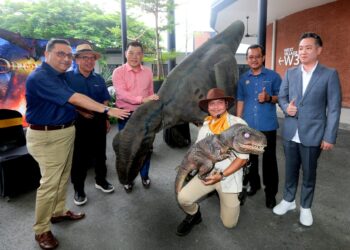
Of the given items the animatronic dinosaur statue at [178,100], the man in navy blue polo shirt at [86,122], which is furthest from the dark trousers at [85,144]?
the animatronic dinosaur statue at [178,100]

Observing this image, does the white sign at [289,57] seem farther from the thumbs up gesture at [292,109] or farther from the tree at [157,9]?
the thumbs up gesture at [292,109]

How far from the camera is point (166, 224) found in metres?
2.72

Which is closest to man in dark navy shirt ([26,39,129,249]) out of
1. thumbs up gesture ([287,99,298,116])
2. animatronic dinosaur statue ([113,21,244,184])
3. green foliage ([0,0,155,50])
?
animatronic dinosaur statue ([113,21,244,184])

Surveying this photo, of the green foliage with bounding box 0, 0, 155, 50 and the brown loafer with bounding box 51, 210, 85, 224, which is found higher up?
the green foliage with bounding box 0, 0, 155, 50

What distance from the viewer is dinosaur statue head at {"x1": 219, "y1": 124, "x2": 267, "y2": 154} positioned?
6.19 ft

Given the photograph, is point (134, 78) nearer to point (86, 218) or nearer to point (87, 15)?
→ point (86, 218)

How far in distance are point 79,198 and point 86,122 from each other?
0.86m

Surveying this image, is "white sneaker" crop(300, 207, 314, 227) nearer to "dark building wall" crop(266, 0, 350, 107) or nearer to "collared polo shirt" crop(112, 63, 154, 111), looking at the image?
"collared polo shirt" crop(112, 63, 154, 111)

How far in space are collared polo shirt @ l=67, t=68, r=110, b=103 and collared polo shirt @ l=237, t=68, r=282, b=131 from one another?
1.60 metres

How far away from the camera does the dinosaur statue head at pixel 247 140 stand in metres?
1.89

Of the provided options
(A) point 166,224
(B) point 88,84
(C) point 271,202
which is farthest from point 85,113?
(C) point 271,202

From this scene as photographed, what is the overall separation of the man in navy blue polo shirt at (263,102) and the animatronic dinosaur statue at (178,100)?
214mm

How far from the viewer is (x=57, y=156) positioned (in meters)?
2.40

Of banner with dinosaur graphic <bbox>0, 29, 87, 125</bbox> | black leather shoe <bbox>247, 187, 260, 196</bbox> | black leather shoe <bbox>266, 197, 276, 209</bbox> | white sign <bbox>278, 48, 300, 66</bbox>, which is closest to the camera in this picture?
black leather shoe <bbox>266, 197, 276, 209</bbox>
